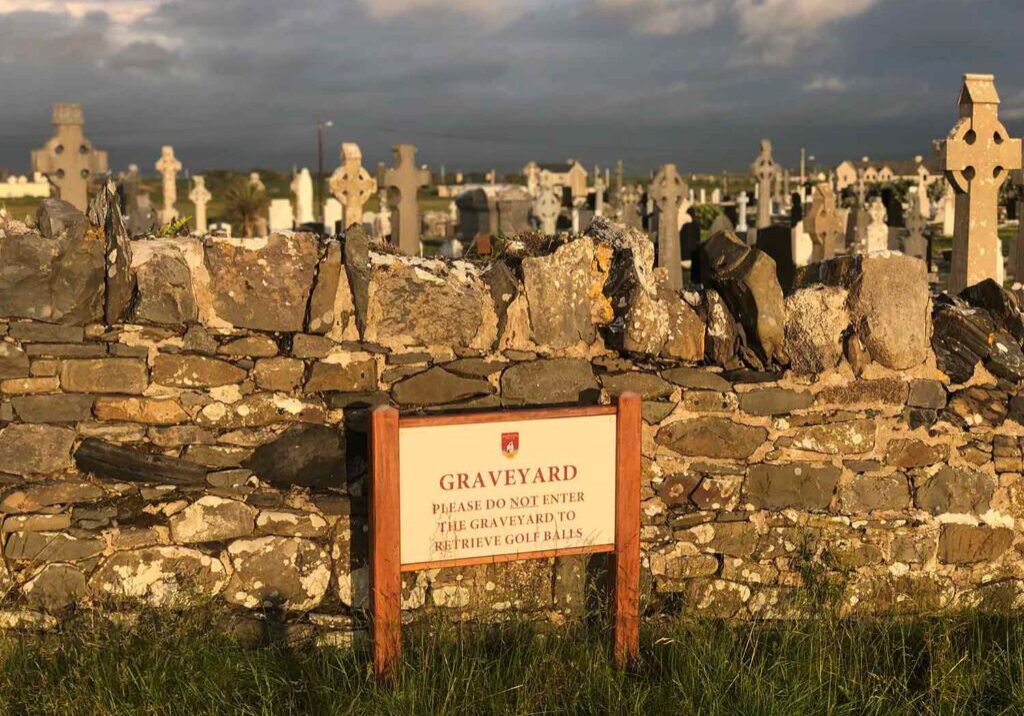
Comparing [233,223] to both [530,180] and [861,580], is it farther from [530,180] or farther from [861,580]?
[861,580]

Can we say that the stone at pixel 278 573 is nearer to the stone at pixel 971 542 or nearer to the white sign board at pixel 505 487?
the white sign board at pixel 505 487

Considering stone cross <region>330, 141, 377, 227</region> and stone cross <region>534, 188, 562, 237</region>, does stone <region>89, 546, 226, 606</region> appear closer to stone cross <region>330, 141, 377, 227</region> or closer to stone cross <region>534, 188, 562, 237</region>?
stone cross <region>330, 141, 377, 227</region>

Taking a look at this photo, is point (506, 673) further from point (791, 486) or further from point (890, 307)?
point (890, 307)

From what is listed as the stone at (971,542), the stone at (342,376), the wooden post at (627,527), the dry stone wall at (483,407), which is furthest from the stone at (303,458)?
the stone at (971,542)

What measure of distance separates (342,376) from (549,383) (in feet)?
2.75

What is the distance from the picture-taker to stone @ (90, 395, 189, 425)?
3.83m

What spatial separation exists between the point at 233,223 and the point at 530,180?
42.2 ft

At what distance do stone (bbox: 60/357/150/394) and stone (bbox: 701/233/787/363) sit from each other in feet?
7.86

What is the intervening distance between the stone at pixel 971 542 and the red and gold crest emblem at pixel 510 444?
216 cm

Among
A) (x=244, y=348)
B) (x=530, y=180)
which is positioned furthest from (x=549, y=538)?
(x=530, y=180)

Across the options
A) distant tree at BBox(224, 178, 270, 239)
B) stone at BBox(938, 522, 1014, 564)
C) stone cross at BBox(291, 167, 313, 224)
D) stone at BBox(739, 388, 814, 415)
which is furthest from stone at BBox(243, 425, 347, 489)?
stone cross at BBox(291, 167, 313, 224)

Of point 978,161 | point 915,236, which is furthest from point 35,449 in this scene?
point 915,236

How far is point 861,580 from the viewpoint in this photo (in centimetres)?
454

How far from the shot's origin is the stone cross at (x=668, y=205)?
687 inches
